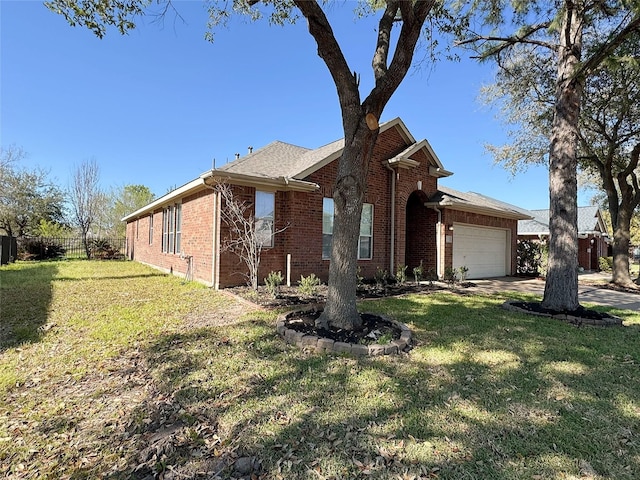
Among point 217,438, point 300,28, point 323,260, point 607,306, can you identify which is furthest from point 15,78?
point 607,306

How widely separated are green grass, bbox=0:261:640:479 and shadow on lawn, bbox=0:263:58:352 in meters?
0.07

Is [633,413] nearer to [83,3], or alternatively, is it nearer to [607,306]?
[607,306]

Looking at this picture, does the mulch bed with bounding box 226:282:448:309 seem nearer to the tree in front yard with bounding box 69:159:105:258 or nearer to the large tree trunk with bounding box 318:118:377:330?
the large tree trunk with bounding box 318:118:377:330

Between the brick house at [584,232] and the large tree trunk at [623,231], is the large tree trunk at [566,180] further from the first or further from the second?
the brick house at [584,232]

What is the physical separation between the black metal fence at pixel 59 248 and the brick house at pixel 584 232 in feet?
93.3

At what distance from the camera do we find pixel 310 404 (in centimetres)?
296

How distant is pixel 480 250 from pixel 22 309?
49.8ft

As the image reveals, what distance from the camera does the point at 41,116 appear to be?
1289cm

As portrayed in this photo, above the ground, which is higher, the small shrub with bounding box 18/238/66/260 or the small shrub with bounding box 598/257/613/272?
the small shrub with bounding box 18/238/66/260

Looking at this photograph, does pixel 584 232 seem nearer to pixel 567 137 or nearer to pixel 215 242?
pixel 567 137

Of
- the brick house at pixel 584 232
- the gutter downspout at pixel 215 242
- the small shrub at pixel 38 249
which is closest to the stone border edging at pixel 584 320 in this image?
the gutter downspout at pixel 215 242

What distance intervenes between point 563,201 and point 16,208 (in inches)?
1273

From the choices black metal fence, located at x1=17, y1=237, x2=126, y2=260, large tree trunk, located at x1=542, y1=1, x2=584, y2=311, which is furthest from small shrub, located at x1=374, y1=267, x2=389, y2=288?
black metal fence, located at x1=17, y1=237, x2=126, y2=260

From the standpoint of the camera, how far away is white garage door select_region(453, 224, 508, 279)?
13.2 meters
